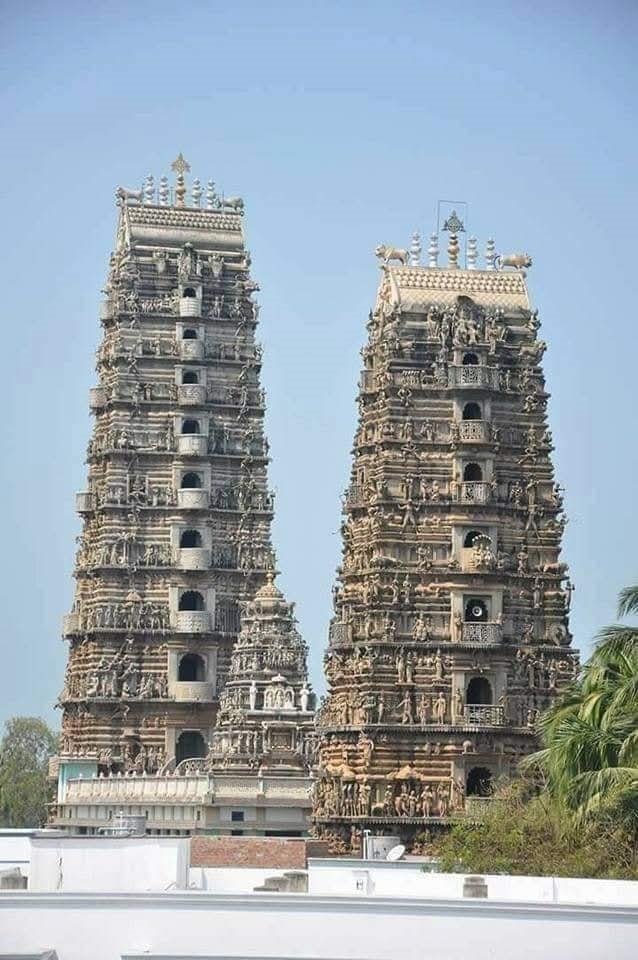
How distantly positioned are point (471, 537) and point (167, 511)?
25.0m

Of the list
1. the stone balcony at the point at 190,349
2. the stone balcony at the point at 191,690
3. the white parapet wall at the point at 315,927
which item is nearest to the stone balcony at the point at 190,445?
the stone balcony at the point at 190,349

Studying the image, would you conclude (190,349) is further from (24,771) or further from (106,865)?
(106,865)

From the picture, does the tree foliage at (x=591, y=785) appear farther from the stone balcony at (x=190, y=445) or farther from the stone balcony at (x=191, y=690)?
the stone balcony at (x=190, y=445)

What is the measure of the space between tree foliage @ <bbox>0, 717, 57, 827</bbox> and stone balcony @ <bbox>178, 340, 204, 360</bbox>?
148 feet

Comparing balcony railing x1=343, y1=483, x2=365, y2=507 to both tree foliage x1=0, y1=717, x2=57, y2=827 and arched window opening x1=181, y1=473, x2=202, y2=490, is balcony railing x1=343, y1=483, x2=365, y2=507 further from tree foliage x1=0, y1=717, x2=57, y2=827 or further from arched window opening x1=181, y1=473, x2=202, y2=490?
tree foliage x1=0, y1=717, x2=57, y2=827

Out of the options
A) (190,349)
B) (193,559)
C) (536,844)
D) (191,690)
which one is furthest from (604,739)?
(190,349)

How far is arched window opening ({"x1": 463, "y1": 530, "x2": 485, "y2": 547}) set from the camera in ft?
342

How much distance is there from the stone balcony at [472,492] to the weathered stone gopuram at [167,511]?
679 inches

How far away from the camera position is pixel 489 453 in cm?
10519

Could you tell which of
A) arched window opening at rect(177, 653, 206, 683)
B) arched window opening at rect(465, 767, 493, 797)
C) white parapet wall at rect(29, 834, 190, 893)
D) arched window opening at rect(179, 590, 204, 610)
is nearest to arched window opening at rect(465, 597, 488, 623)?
arched window opening at rect(465, 767, 493, 797)

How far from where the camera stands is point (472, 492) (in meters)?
104

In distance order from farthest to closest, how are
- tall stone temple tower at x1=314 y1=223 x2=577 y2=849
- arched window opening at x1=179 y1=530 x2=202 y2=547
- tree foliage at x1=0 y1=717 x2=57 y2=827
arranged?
tree foliage at x1=0 y1=717 x2=57 y2=827 → arched window opening at x1=179 y1=530 x2=202 y2=547 → tall stone temple tower at x1=314 y1=223 x2=577 y2=849

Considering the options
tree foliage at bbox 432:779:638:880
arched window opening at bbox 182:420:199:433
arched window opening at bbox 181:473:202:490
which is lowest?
tree foliage at bbox 432:779:638:880

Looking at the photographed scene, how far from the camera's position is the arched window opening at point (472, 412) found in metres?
106
